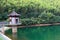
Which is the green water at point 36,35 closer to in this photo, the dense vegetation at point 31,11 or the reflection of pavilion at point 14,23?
the reflection of pavilion at point 14,23

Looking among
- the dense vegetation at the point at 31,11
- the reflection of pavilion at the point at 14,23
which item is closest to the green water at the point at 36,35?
the reflection of pavilion at the point at 14,23

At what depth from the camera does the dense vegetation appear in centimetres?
3441

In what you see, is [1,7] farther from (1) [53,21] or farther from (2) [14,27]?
(2) [14,27]

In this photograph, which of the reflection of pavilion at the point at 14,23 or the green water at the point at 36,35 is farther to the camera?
the reflection of pavilion at the point at 14,23

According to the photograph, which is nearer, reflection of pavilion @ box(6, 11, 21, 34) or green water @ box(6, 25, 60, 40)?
green water @ box(6, 25, 60, 40)

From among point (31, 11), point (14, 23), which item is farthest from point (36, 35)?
point (31, 11)

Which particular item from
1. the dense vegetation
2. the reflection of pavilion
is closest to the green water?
the reflection of pavilion

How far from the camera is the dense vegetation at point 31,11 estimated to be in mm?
34406

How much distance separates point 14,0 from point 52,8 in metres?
7.30

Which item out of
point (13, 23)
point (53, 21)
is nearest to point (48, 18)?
point (53, 21)

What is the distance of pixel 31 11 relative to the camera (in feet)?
121

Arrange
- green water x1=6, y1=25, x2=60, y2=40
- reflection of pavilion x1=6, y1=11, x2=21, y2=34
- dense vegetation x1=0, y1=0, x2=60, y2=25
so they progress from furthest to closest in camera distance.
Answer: dense vegetation x1=0, y1=0, x2=60, y2=25, reflection of pavilion x1=6, y1=11, x2=21, y2=34, green water x1=6, y1=25, x2=60, y2=40

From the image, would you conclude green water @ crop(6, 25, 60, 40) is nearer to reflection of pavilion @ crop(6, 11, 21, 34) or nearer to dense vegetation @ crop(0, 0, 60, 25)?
Answer: reflection of pavilion @ crop(6, 11, 21, 34)

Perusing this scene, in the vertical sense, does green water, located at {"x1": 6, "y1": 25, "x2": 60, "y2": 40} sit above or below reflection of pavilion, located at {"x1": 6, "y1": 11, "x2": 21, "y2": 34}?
below
